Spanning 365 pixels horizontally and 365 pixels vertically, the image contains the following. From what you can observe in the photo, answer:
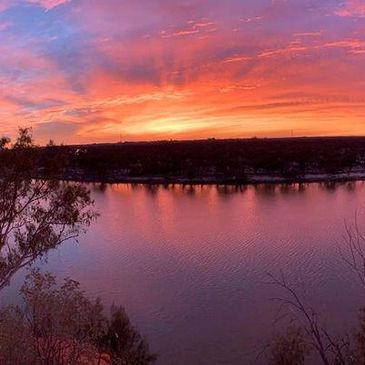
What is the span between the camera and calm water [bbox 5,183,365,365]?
11266mm

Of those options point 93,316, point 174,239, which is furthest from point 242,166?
point 93,316

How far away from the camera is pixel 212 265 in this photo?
53.9 ft

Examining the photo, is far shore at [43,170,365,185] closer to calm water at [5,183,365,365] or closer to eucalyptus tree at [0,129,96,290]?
calm water at [5,183,365,365]

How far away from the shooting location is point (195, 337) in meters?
11.0

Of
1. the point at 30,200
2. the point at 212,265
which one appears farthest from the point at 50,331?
the point at 212,265

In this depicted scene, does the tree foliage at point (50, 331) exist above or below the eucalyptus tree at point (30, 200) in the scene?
below

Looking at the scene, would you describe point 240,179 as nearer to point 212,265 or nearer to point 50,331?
point 212,265

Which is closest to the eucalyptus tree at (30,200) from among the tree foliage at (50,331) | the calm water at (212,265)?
the calm water at (212,265)

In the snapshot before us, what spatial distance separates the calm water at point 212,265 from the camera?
11266mm

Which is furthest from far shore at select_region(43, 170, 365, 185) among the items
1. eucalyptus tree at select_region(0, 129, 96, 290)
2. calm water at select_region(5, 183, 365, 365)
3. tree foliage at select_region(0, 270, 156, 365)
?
tree foliage at select_region(0, 270, 156, 365)

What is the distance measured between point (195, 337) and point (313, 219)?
13716mm

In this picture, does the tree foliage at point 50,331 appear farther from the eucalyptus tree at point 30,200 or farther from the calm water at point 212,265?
the eucalyptus tree at point 30,200

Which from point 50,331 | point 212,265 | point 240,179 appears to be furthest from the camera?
point 240,179

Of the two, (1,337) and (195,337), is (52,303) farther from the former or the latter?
(195,337)
